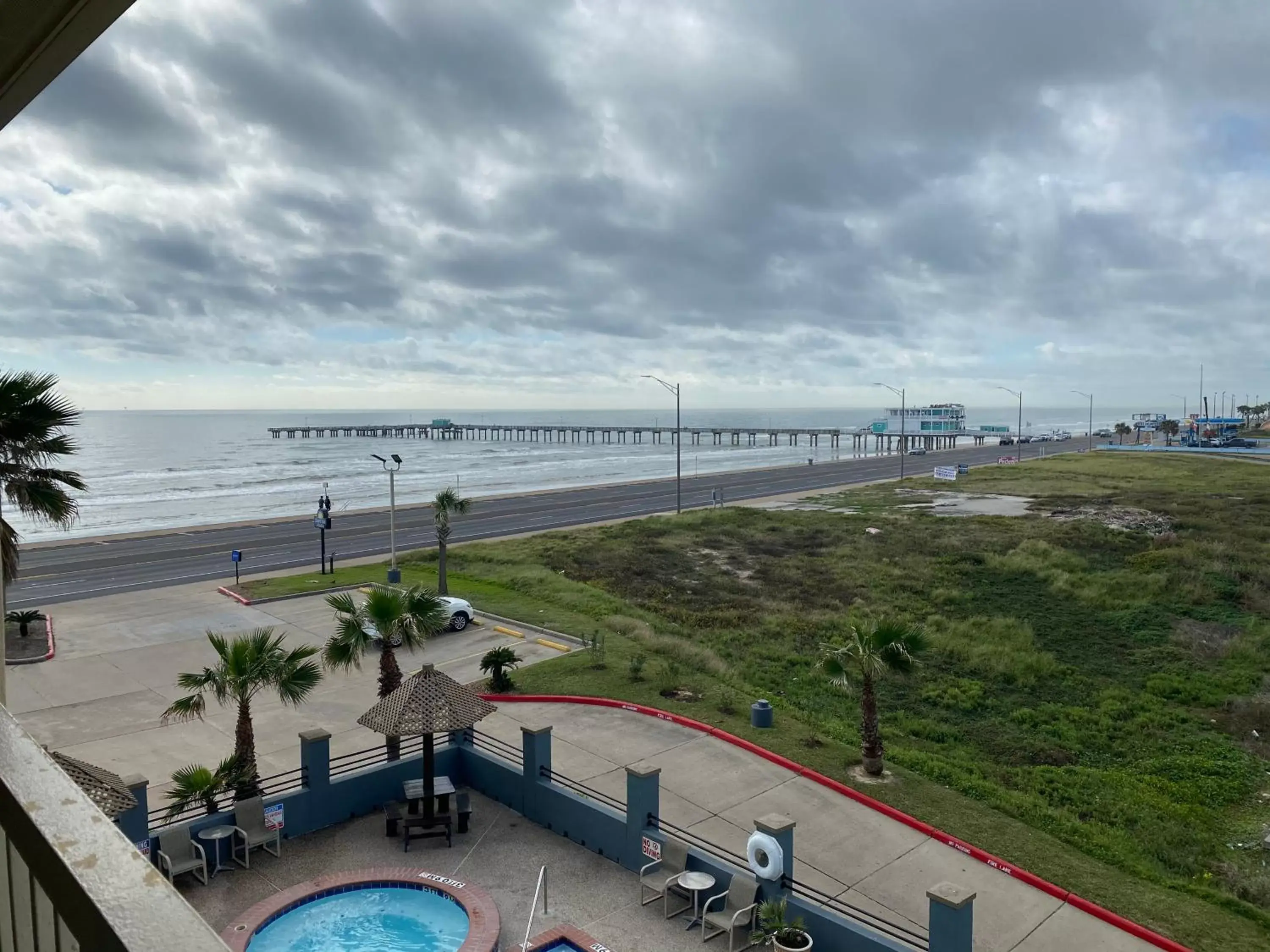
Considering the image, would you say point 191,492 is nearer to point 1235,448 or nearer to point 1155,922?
point 1155,922

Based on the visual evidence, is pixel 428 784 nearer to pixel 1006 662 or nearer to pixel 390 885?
pixel 390 885

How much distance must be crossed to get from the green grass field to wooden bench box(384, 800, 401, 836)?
290 inches

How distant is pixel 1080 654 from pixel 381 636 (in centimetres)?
2188

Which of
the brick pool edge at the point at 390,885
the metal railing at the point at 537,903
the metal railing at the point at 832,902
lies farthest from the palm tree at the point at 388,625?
the metal railing at the point at 832,902

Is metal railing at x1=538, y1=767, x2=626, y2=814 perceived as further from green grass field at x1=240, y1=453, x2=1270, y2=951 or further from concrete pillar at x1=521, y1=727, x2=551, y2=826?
A: green grass field at x1=240, y1=453, x2=1270, y2=951

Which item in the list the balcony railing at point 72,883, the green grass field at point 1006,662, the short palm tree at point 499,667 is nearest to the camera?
the balcony railing at point 72,883

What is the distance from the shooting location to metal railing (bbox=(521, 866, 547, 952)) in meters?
11.9

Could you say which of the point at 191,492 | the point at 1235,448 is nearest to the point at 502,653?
the point at 191,492

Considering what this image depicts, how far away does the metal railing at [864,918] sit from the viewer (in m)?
12.0

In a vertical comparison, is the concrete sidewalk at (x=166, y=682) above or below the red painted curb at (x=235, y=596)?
below

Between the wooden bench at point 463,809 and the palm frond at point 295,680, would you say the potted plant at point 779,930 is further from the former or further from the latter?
the palm frond at point 295,680

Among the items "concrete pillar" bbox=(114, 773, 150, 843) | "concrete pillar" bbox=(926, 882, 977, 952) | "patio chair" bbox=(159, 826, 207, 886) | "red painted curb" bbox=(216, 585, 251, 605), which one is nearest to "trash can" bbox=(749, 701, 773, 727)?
"concrete pillar" bbox=(926, 882, 977, 952)

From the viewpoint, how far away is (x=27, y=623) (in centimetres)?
2842

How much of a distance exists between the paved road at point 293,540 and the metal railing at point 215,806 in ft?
72.3
